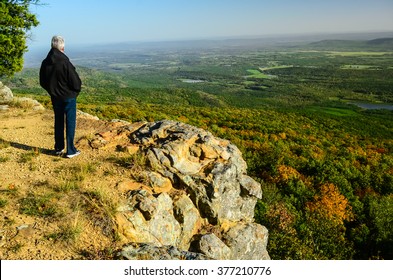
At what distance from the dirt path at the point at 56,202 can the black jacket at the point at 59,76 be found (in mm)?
1613

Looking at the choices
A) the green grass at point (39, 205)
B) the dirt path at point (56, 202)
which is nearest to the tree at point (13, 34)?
the dirt path at point (56, 202)

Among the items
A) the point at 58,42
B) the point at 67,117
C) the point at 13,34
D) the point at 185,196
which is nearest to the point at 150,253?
the point at 185,196

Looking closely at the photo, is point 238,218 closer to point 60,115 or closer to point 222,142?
point 222,142

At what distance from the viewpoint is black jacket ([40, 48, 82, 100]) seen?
21.3 ft

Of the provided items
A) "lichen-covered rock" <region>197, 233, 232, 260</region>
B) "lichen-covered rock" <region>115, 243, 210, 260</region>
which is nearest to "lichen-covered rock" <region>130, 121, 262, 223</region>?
"lichen-covered rock" <region>197, 233, 232, 260</region>

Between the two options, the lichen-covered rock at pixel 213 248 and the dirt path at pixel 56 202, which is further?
the lichen-covered rock at pixel 213 248

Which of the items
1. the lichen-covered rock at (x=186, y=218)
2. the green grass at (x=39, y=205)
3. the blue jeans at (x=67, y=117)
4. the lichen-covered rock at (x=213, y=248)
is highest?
the blue jeans at (x=67, y=117)

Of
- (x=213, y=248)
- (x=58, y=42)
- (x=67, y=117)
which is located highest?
(x=58, y=42)

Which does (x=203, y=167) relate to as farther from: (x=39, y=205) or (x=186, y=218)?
(x=39, y=205)

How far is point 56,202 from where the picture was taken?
5465 mm

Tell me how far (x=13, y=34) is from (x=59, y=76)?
12376 mm

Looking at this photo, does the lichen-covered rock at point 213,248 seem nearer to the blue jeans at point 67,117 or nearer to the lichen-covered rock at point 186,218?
the lichen-covered rock at point 186,218

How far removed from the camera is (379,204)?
68.2ft

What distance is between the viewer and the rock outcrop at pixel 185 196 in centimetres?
583
